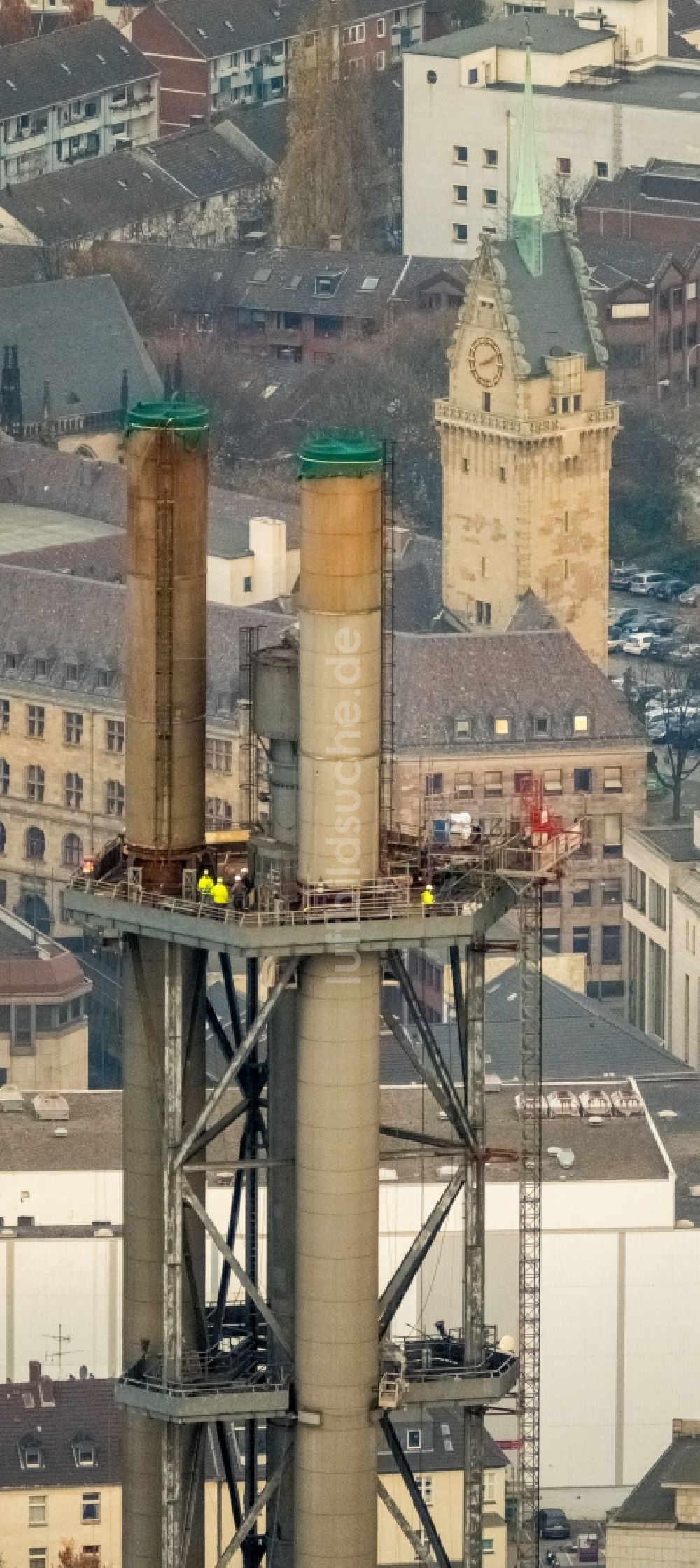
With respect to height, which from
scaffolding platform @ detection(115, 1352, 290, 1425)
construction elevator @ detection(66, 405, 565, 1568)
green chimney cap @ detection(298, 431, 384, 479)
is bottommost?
scaffolding platform @ detection(115, 1352, 290, 1425)

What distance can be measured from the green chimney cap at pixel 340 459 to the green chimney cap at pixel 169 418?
175 inches

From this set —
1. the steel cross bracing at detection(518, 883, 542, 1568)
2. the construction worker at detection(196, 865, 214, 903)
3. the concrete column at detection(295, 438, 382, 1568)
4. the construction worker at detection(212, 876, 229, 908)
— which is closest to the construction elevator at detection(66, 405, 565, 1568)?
the concrete column at detection(295, 438, 382, 1568)

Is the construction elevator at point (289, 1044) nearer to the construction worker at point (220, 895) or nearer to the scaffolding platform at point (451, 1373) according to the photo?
the scaffolding platform at point (451, 1373)

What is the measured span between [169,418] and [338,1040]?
496 inches

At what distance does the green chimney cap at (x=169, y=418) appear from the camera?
480ft

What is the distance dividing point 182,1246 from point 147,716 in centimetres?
1039

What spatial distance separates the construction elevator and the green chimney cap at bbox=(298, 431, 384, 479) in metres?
0.05

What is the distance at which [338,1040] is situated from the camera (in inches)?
5699

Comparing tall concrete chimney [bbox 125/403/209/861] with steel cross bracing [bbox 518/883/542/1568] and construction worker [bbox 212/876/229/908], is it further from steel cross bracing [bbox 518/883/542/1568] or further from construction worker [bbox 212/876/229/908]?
steel cross bracing [bbox 518/883/542/1568]

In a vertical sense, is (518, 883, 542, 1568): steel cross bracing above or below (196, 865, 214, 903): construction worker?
below

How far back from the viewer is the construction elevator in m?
144

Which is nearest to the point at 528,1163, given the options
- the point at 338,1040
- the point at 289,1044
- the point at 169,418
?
the point at 289,1044

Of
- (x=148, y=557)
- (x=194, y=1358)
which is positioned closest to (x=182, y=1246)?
(x=194, y=1358)

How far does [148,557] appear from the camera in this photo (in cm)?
14662
